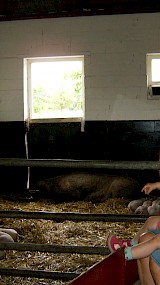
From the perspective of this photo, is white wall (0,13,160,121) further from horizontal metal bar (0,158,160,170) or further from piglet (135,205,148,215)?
horizontal metal bar (0,158,160,170)

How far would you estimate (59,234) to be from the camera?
5812 millimetres

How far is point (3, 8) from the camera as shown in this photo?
7.81 metres

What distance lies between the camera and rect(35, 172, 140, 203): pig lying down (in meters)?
7.71

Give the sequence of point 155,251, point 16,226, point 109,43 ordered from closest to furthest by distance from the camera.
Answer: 1. point 155,251
2. point 16,226
3. point 109,43

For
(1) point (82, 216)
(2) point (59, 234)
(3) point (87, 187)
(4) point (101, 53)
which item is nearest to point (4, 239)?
(2) point (59, 234)

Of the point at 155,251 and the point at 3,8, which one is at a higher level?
the point at 3,8

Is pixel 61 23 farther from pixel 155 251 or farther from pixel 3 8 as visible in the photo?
pixel 155 251

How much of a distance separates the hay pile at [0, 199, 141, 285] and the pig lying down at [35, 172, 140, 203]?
0.23m

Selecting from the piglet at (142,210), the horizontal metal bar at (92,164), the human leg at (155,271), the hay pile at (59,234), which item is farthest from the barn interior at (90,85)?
the human leg at (155,271)

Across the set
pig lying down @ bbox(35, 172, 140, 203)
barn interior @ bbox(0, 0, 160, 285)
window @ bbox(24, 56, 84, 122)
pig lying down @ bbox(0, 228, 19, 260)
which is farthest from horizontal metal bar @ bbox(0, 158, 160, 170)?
window @ bbox(24, 56, 84, 122)

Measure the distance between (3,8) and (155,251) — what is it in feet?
21.6

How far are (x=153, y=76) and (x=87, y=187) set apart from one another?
2.21 metres

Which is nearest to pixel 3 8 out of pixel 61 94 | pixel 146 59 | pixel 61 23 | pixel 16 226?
pixel 61 23

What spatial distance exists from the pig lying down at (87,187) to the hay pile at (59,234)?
0.23 meters
